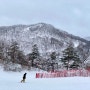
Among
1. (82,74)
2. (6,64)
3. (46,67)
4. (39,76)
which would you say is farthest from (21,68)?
(46,67)

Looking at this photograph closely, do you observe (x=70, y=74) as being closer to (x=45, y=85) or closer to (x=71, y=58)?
(x=45, y=85)

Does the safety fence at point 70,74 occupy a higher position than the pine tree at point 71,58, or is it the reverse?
the pine tree at point 71,58

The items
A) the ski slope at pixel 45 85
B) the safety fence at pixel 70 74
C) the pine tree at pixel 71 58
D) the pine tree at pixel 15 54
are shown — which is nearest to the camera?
the ski slope at pixel 45 85

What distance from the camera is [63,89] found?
33594 millimetres

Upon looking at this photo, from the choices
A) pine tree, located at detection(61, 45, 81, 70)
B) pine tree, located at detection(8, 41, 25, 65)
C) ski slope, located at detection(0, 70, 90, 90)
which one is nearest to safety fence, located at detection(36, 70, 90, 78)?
ski slope, located at detection(0, 70, 90, 90)

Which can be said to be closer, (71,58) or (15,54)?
(71,58)

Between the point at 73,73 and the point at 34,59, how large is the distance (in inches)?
1357

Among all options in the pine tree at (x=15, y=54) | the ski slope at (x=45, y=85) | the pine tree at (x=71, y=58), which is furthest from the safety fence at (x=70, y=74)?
the pine tree at (x=15, y=54)

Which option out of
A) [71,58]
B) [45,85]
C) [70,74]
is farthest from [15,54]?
[45,85]

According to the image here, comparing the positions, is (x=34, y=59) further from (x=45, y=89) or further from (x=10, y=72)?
(x=45, y=89)

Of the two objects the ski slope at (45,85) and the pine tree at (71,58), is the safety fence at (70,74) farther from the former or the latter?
the pine tree at (71,58)

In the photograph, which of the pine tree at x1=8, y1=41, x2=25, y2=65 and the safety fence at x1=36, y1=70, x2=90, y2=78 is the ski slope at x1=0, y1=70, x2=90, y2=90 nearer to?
the safety fence at x1=36, y1=70, x2=90, y2=78

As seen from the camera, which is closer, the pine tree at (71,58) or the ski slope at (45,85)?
the ski slope at (45,85)

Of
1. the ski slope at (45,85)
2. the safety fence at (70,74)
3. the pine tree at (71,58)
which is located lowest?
the ski slope at (45,85)
